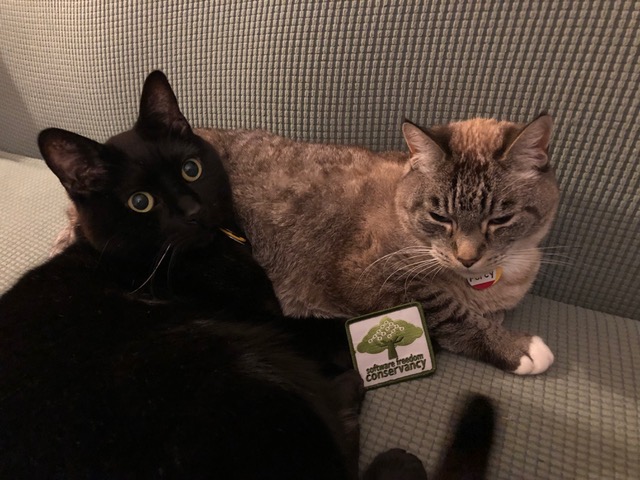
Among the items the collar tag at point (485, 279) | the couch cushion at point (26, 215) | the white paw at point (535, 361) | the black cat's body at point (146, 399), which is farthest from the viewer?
the couch cushion at point (26, 215)

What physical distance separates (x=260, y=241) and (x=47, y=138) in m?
0.59

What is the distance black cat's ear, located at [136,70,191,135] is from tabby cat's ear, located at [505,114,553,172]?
0.80 m

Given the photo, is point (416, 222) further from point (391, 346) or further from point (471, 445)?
point (471, 445)

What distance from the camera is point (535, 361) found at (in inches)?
39.6

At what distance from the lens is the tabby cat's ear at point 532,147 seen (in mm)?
902

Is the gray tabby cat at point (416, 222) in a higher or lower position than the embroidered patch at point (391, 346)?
higher

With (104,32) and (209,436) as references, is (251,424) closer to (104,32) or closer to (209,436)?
(209,436)

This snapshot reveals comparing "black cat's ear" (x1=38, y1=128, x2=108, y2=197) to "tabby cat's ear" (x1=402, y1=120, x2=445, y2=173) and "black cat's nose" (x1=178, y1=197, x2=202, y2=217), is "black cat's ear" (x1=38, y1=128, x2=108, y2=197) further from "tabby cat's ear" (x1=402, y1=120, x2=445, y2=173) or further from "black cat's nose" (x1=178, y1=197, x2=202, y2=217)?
"tabby cat's ear" (x1=402, y1=120, x2=445, y2=173)

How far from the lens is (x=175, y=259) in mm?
1051

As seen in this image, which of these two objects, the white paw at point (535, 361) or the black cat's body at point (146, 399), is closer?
the black cat's body at point (146, 399)

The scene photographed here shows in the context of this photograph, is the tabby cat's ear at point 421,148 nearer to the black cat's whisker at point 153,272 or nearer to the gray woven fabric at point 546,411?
the gray woven fabric at point 546,411

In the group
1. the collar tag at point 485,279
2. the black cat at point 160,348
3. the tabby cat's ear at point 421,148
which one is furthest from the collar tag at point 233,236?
the collar tag at point 485,279

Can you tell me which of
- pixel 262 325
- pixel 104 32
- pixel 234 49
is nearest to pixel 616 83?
pixel 262 325

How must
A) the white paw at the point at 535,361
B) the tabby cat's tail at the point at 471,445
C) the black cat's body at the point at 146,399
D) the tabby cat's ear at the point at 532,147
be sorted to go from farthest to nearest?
the white paw at the point at 535,361 → the tabby cat's ear at the point at 532,147 → the tabby cat's tail at the point at 471,445 → the black cat's body at the point at 146,399
